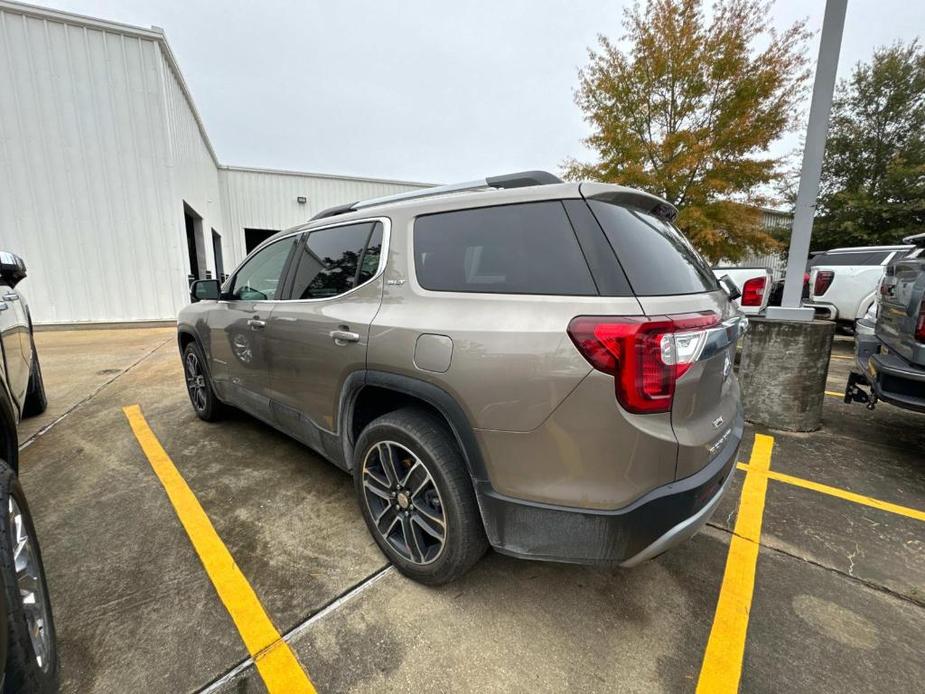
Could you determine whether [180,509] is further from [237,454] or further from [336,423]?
[336,423]

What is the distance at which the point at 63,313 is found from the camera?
31.6 ft

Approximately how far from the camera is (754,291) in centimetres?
611

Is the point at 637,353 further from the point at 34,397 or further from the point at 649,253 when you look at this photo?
the point at 34,397

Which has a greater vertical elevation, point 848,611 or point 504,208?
point 504,208

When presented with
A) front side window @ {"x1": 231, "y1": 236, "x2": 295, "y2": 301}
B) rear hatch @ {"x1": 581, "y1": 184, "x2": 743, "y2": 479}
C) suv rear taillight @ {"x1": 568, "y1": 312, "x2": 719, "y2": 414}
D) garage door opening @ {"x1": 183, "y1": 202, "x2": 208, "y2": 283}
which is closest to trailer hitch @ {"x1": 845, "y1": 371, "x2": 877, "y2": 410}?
rear hatch @ {"x1": 581, "y1": 184, "x2": 743, "y2": 479}

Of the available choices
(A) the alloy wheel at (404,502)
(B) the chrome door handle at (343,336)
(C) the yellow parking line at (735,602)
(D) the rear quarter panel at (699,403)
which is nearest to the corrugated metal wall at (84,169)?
(B) the chrome door handle at (343,336)

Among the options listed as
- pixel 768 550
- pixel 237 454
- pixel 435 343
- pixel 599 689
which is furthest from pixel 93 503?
pixel 768 550

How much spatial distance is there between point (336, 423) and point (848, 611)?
2.56 m

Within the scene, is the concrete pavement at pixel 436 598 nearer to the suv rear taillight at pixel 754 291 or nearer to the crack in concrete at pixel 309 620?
the crack in concrete at pixel 309 620

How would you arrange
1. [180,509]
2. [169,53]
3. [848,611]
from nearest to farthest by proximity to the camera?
[848,611] < [180,509] < [169,53]

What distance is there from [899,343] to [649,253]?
8.85ft

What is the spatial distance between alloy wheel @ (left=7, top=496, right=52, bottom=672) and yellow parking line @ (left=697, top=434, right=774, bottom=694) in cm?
225

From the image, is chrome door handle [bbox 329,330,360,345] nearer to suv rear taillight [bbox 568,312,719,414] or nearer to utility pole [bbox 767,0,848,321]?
suv rear taillight [bbox 568,312,719,414]

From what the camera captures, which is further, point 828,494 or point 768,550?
point 828,494
